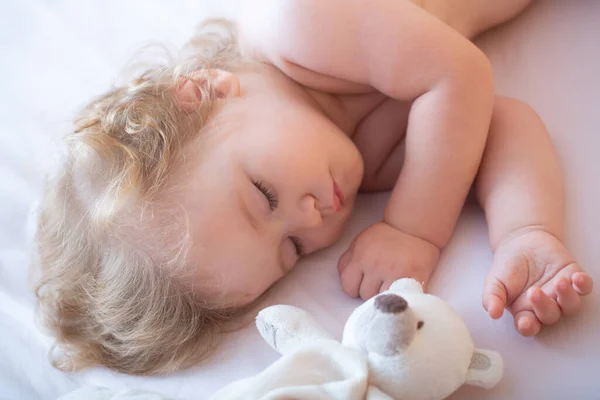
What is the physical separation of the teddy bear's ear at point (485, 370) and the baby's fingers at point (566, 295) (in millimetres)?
109

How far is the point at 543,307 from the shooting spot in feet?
2.48

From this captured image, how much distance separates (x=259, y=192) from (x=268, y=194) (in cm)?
1

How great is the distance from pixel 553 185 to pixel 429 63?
237mm

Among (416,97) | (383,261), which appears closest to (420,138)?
(416,97)

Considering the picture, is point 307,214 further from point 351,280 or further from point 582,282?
point 582,282

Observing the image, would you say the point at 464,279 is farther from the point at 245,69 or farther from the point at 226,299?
the point at 245,69

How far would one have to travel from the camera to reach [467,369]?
27.5 inches

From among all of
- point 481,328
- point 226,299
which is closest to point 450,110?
point 481,328

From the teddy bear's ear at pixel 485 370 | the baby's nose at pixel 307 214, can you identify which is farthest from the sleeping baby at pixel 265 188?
the teddy bear's ear at pixel 485 370

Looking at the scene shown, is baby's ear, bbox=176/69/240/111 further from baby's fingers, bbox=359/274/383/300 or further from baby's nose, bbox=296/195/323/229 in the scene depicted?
baby's fingers, bbox=359/274/383/300

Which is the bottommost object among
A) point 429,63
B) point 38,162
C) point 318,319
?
point 318,319

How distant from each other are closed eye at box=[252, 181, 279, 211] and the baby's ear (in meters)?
0.15

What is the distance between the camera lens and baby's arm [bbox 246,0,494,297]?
91cm

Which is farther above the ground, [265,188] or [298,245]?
[265,188]
